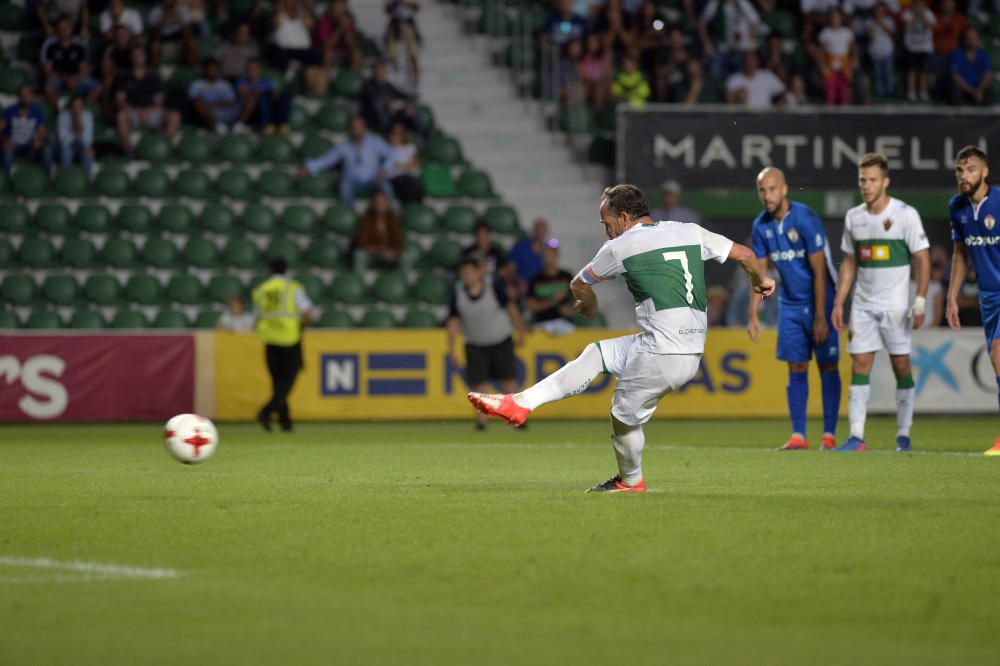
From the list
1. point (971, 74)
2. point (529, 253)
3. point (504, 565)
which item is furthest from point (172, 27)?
point (504, 565)

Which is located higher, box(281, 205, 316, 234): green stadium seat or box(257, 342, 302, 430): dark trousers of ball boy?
box(281, 205, 316, 234): green stadium seat

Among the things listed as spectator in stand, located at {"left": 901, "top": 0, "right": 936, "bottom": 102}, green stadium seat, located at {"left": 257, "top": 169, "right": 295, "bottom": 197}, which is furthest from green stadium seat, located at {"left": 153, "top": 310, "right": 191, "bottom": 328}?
spectator in stand, located at {"left": 901, "top": 0, "right": 936, "bottom": 102}

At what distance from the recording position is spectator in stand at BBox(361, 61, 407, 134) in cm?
2358

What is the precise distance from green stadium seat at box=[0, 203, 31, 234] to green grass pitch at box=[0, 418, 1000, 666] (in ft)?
36.3

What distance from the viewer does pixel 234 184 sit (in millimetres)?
Answer: 22906

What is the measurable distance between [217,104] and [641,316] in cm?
1526

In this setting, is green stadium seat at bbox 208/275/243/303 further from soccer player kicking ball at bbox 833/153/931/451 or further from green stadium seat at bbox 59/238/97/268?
soccer player kicking ball at bbox 833/153/931/451

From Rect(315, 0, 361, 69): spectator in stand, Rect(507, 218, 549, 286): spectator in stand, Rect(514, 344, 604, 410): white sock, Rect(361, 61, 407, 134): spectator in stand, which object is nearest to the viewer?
Rect(514, 344, 604, 410): white sock

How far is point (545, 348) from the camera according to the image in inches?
810

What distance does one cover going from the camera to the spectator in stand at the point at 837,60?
968 inches

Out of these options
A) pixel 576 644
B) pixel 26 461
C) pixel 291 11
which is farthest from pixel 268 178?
pixel 576 644

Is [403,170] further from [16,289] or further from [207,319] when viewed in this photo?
[16,289]

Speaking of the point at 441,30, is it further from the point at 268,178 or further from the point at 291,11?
the point at 268,178

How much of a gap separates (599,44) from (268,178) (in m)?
5.51
